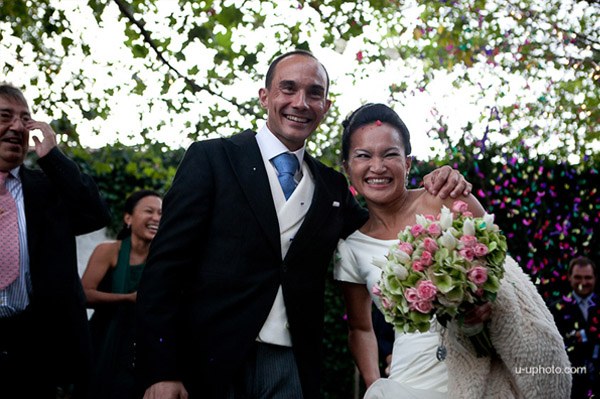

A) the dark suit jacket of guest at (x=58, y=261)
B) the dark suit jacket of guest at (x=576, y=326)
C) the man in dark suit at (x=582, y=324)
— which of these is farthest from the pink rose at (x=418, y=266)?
the dark suit jacket of guest at (x=576, y=326)

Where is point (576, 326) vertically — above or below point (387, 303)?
below

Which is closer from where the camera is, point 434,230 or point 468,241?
point 468,241

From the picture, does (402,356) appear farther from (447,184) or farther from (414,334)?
(447,184)

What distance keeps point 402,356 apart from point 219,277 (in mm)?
1001

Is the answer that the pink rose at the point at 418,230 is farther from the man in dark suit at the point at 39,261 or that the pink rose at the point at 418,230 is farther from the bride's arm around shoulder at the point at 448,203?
the man in dark suit at the point at 39,261

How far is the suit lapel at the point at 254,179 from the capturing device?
3.81m

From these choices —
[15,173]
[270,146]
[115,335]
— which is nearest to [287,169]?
[270,146]

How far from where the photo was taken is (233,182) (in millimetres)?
3889

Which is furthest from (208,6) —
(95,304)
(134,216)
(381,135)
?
(381,135)

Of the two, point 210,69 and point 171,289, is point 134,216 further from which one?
point 171,289

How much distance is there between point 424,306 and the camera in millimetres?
3287

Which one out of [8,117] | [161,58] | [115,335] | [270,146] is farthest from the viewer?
[161,58]

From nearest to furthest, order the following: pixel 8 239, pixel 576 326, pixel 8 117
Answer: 1. pixel 8 239
2. pixel 8 117
3. pixel 576 326

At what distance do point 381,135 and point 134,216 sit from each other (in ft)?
12.3
